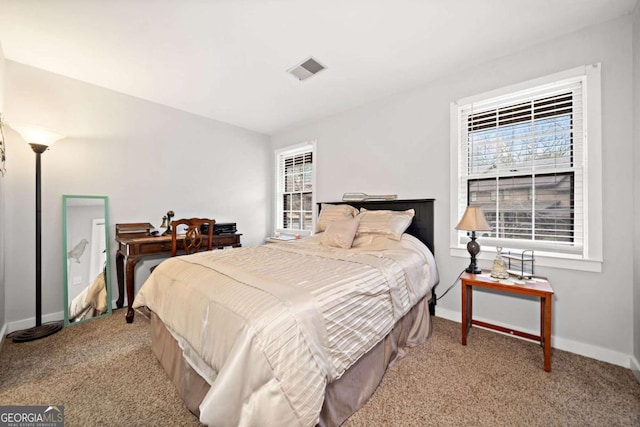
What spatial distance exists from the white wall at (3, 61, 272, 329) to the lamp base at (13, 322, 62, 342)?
232 mm

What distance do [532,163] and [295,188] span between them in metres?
3.12

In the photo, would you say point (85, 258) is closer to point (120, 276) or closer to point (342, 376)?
point (120, 276)

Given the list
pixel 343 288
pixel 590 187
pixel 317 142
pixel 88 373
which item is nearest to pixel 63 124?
pixel 88 373

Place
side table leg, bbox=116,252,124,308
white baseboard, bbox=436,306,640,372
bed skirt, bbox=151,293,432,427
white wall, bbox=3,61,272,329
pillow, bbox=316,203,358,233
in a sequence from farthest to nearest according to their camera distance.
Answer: pillow, bbox=316,203,358,233
side table leg, bbox=116,252,124,308
white wall, bbox=3,61,272,329
white baseboard, bbox=436,306,640,372
bed skirt, bbox=151,293,432,427

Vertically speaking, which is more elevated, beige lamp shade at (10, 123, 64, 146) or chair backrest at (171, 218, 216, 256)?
beige lamp shade at (10, 123, 64, 146)

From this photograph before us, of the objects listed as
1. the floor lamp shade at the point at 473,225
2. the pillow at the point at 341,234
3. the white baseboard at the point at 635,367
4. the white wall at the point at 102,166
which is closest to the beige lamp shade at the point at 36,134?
the white wall at the point at 102,166

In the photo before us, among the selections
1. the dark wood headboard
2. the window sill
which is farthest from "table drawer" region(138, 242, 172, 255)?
the window sill

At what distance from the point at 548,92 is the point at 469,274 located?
168cm

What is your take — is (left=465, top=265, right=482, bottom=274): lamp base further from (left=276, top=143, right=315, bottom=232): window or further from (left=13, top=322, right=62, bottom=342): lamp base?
(left=13, top=322, right=62, bottom=342): lamp base

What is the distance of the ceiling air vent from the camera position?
92.9 inches

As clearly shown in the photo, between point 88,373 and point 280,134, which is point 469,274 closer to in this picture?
point 88,373

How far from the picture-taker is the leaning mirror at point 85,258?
252 cm

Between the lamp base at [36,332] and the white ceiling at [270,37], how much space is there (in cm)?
247

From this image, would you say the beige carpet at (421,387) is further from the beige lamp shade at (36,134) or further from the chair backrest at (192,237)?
the beige lamp shade at (36,134)
